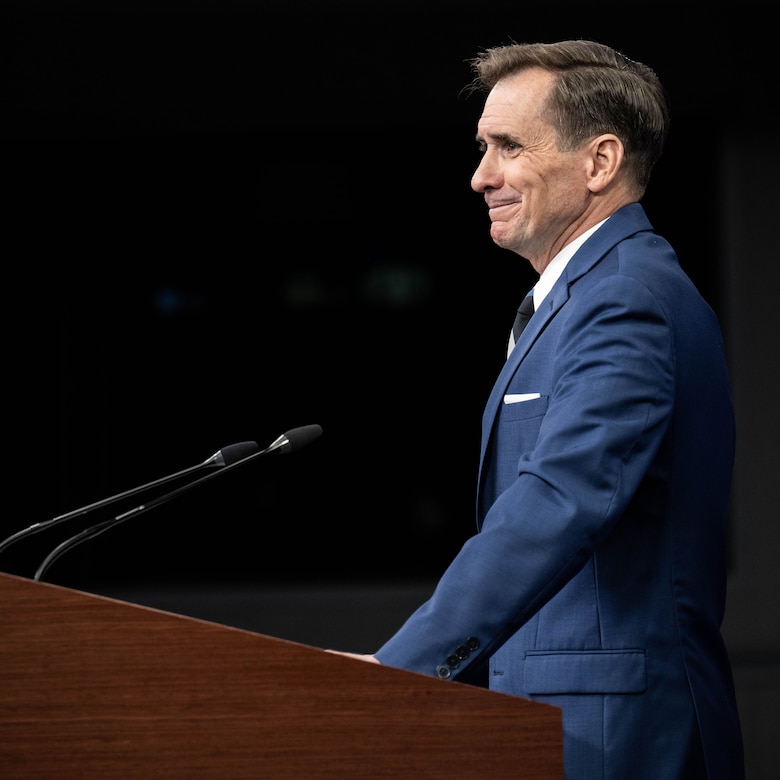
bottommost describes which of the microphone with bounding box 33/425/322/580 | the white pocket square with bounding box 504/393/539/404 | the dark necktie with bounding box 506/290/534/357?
the microphone with bounding box 33/425/322/580

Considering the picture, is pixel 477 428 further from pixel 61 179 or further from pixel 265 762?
pixel 265 762

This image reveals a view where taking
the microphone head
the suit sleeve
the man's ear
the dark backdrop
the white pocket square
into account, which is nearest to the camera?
the suit sleeve

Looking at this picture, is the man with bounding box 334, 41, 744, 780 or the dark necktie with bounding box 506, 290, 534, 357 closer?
the man with bounding box 334, 41, 744, 780

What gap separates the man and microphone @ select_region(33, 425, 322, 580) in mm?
298

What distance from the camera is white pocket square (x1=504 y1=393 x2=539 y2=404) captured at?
4.46ft

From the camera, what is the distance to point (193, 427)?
3.93m

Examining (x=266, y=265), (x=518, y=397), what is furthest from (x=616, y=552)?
(x=266, y=265)

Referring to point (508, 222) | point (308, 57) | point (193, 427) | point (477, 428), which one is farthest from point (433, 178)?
point (508, 222)

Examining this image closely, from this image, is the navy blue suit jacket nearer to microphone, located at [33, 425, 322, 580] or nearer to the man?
the man

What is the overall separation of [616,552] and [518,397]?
0.24m

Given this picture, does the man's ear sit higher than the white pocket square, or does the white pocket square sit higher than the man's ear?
the man's ear

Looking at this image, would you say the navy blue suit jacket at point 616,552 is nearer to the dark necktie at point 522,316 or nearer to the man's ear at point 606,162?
the man's ear at point 606,162

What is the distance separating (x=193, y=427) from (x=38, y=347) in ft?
2.00

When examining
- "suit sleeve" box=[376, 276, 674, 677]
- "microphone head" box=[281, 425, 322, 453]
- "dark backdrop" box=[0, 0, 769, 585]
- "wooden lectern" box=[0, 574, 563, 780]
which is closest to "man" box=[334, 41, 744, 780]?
"suit sleeve" box=[376, 276, 674, 677]
